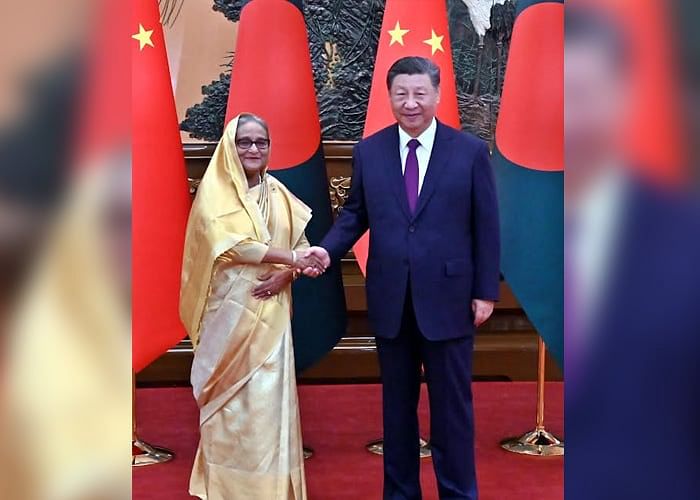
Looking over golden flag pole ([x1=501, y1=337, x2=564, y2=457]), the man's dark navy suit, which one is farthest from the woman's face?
golden flag pole ([x1=501, y1=337, x2=564, y2=457])

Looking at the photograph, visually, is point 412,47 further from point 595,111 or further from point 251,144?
point 595,111

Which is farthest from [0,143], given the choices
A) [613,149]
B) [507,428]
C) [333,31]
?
[333,31]

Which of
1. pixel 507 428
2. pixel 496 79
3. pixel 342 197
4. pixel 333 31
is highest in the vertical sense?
pixel 333 31

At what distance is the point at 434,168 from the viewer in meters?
2.40

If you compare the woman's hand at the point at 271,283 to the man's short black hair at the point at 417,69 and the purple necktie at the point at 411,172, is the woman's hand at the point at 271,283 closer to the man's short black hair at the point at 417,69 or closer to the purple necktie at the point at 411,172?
the purple necktie at the point at 411,172

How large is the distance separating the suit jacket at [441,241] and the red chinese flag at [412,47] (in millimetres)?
958

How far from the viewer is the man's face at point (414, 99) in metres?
2.36

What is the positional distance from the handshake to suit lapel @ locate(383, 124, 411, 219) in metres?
0.33

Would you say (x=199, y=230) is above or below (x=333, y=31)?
below

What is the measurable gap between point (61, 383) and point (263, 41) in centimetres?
302

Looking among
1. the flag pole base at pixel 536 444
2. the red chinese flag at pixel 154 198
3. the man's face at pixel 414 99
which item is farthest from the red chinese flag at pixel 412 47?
the flag pole base at pixel 536 444

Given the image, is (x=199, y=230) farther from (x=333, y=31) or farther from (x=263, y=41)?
(x=333, y=31)

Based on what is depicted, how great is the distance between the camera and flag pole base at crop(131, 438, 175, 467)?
3.27 metres

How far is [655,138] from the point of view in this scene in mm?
485
